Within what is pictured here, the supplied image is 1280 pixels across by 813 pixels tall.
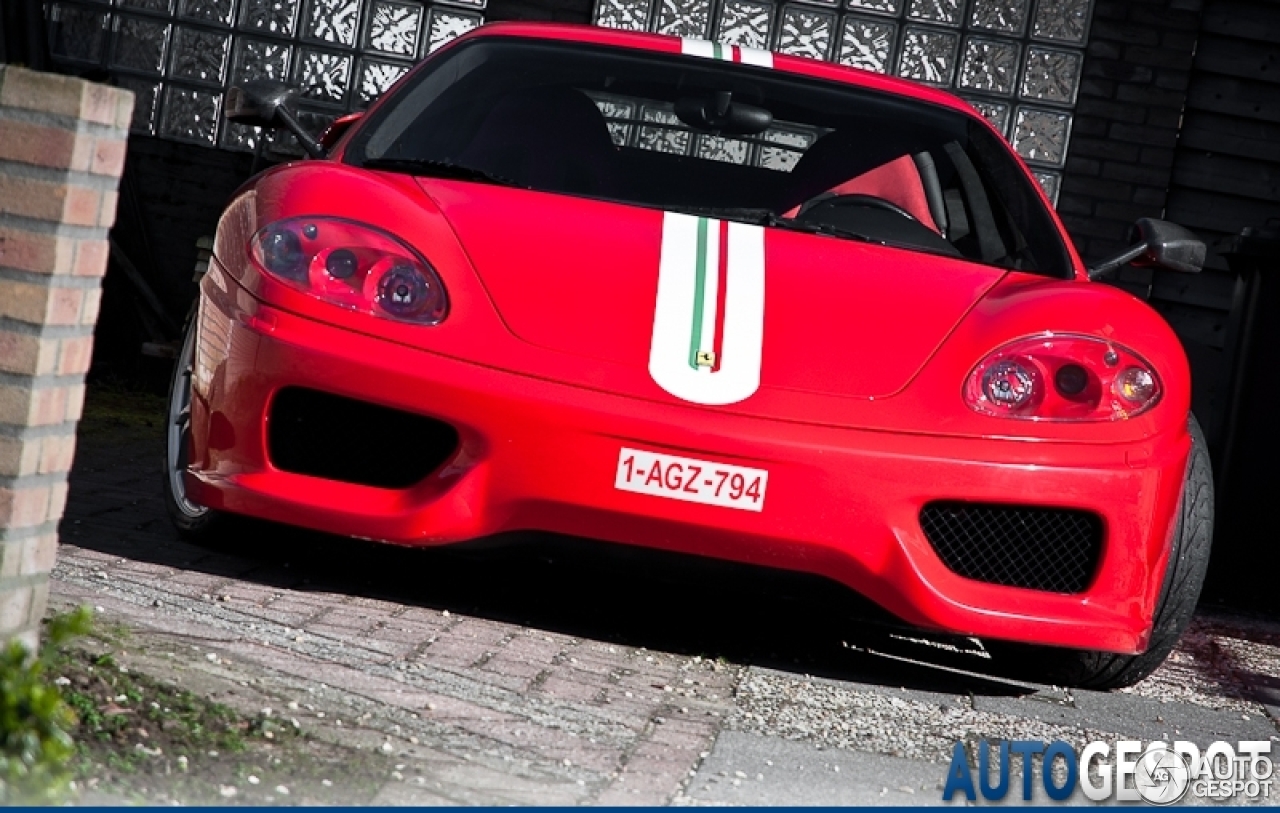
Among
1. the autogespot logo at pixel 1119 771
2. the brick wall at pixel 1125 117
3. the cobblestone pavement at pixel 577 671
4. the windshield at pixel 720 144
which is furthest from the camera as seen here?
the brick wall at pixel 1125 117

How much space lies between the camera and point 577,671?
11.2ft

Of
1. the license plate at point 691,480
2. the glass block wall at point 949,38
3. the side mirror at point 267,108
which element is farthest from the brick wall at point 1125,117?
the license plate at point 691,480

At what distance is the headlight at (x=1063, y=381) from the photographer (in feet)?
11.8

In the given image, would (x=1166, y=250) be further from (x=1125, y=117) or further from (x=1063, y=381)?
(x=1125, y=117)

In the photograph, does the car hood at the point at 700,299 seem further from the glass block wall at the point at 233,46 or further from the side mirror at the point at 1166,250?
the glass block wall at the point at 233,46

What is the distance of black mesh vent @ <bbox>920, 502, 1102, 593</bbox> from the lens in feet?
11.6

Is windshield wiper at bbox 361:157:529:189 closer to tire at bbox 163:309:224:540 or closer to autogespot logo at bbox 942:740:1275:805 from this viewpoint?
tire at bbox 163:309:224:540

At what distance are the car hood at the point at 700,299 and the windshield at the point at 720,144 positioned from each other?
422mm

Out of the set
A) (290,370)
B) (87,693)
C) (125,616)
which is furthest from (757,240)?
(87,693)

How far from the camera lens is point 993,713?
11.9ft

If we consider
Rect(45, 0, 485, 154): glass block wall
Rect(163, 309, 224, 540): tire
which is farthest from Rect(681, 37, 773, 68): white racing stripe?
Rect(45, 0, 485, 154): glass block wall

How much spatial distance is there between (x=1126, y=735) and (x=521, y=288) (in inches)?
58.7

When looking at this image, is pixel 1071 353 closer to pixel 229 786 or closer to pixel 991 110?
pixel 229 786

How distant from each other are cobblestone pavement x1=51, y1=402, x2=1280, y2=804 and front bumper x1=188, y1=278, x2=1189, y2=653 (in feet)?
0.34
